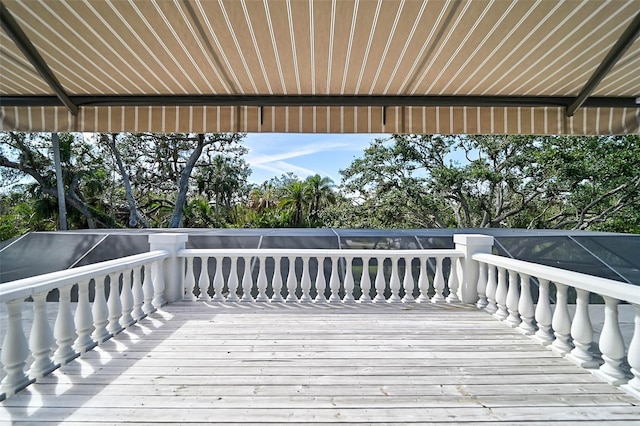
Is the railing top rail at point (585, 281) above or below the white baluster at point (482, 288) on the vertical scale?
above

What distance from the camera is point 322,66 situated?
84.4 inches

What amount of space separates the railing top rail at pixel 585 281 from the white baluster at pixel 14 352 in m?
3.22

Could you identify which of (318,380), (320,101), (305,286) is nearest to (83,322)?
(318,380)

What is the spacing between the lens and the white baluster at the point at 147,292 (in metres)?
3.03

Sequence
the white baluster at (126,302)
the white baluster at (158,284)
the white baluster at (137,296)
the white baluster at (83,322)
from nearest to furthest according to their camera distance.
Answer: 1. the white baluster at (83,322)
2. the white baluster at (126,302)
3. the white baluster at (137,296)
4. the white baluster at (158,284)

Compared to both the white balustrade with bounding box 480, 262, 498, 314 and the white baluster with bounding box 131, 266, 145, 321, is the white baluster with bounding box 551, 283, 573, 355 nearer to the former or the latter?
the white balustrade with bounding box 480, 262, 498, 314

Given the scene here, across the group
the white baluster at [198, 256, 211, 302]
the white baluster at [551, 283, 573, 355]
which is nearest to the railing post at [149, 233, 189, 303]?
the white baluster at [198, 256, 211, 302]

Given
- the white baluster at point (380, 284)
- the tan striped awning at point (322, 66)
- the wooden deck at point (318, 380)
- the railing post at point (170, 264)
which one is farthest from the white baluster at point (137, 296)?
the white baluster at point (380, 284)

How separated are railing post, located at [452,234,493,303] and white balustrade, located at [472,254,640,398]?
66 centimetres

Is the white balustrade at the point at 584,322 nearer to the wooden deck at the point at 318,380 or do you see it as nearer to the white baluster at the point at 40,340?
the wooden deck at the point at 318,380

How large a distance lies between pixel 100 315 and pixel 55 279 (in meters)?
0.53

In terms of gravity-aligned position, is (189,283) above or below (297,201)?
below

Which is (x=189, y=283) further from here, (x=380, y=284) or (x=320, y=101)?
(x=320, y=101)

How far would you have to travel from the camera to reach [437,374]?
197 cm
